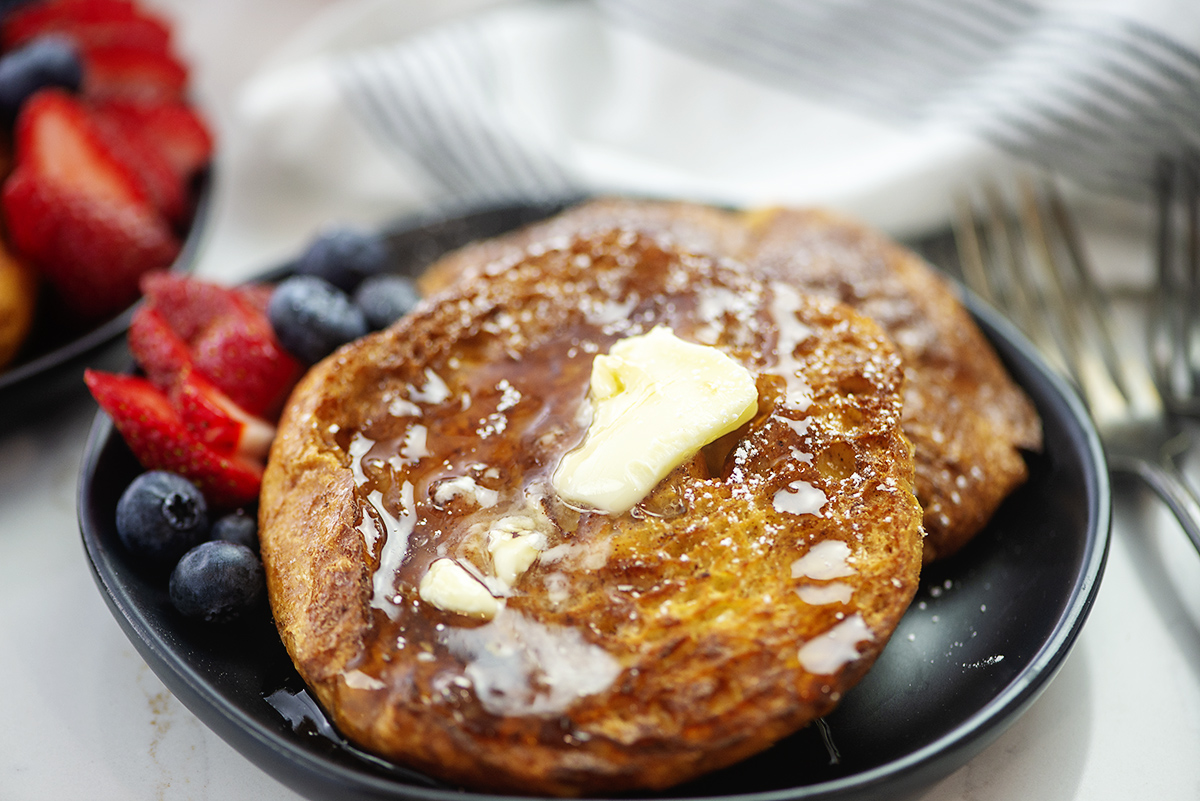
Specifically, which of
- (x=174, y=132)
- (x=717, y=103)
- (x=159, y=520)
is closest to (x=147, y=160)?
(x=174, y=132)

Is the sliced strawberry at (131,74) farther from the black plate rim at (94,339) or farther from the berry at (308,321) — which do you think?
the berry at (308,321)

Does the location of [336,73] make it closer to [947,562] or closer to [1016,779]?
[947,562]

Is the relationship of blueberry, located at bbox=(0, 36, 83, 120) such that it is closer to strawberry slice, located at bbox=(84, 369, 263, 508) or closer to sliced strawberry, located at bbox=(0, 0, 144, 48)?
sliced strawberry, located at bbox=(0, 0, 144, 48)

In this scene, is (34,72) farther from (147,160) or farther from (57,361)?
(57,361)

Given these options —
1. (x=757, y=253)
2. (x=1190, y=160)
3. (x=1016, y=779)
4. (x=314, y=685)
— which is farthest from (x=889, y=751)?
(x=1190, y=160)

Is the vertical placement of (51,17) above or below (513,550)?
above

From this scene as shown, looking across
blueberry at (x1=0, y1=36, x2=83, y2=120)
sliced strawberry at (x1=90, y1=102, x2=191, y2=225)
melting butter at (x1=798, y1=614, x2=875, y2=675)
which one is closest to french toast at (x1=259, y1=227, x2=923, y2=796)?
melting butter at (x1=798, y1=614, x2=875, y2=675)
